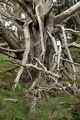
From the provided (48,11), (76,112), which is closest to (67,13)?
(48,11)

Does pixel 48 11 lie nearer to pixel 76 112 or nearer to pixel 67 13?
pixel 67 13

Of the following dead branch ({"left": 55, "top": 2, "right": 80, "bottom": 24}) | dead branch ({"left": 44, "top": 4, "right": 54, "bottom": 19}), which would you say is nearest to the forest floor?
dead branch ({"left": 44, "top": 4, "right": 54, "bottom": 19})

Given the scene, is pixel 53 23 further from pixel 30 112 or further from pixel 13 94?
pixel 30 112

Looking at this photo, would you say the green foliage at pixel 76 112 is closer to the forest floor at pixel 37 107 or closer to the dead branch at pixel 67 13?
the forest floor at pixel 37 107

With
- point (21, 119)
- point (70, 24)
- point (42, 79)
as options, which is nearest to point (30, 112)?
point (21, 119)

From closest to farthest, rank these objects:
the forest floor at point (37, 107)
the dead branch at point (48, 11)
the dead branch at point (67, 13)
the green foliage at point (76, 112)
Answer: the forest floor at point (37, 107)
the green foliage at point (76, 112)
the dead branch at point (48, 11)
the dead branch at point (67, 13)

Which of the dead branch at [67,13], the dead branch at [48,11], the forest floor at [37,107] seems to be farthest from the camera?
the dead branch at [67,13]

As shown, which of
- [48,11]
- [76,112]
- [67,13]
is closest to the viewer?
[76,112]

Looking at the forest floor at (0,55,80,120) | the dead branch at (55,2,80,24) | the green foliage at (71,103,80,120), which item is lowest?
the green foliage at (71,103,80,120)

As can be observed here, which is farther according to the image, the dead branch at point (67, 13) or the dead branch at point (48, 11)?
the dead branch at point (67, 13)

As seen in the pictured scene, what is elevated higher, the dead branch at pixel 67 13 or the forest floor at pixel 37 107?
the dead branch at pixel 67 13

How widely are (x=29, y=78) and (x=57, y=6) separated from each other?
5.75 meters

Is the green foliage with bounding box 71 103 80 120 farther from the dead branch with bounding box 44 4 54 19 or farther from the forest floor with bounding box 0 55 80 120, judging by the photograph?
the dead branch with bounding box 44 4 54 19

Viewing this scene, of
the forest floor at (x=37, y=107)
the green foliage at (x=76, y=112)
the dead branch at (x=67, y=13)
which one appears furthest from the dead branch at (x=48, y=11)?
the green foliage at (x=76, y=112)
